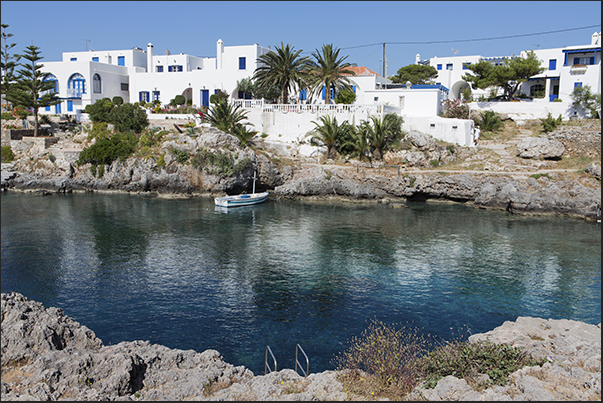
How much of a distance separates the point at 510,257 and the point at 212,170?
30421 millimetres

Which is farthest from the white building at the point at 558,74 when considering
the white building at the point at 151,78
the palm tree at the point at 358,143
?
the white building at the point at 151,78

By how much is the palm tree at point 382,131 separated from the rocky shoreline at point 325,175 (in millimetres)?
1208

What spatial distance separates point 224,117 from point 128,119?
37.9ft

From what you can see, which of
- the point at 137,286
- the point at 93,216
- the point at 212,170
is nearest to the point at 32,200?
the point at 93,216

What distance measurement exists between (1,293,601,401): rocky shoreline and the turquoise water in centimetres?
500

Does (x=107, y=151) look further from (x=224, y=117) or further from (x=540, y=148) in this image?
(x=540, y=148)

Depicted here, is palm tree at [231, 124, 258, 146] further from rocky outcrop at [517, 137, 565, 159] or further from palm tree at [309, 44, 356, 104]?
rocky outcrop at [517, 137, 565, 159]

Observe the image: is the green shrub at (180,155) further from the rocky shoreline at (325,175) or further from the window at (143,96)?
the window at (143,96)

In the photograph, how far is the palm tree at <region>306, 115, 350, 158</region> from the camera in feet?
171

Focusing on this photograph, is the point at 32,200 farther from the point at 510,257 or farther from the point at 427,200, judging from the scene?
the point at 510,257

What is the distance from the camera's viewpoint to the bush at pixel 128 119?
5497cm

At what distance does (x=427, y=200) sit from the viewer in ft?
157

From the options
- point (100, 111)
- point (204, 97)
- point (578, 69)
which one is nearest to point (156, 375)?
point (100, 111)

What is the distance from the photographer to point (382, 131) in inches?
1991
